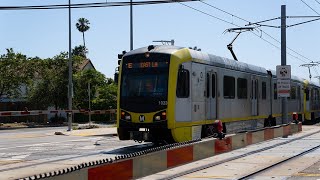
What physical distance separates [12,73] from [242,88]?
30024 millimetres

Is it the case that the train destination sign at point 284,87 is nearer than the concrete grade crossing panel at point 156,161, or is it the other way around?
the concrete grade crossing panel at point 156,161

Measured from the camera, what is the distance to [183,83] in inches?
668

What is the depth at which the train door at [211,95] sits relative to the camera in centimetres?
1870

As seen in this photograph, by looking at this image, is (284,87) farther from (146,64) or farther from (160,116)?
(160,116)

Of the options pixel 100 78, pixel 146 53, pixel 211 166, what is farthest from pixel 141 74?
pixel 100 78

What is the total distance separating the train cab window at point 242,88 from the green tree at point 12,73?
1151 inches

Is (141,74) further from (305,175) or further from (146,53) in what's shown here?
(305,175)

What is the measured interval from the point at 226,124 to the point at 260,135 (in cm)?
139

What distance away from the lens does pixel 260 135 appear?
2045 centimetres

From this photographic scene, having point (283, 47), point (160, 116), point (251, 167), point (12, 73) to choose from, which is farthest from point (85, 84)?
point (251, 167)

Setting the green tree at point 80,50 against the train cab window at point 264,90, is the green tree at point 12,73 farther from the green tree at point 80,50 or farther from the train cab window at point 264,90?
the green tree at point 80,50

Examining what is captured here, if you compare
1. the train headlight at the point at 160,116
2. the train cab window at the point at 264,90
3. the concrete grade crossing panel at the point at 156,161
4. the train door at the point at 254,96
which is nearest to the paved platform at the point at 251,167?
the concrete grade crossing panel at the point at 156,161

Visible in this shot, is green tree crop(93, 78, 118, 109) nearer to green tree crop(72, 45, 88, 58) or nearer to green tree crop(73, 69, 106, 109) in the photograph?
green tree crop(73, 69, 106, 109)

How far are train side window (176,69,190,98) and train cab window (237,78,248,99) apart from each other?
18.1 ft
